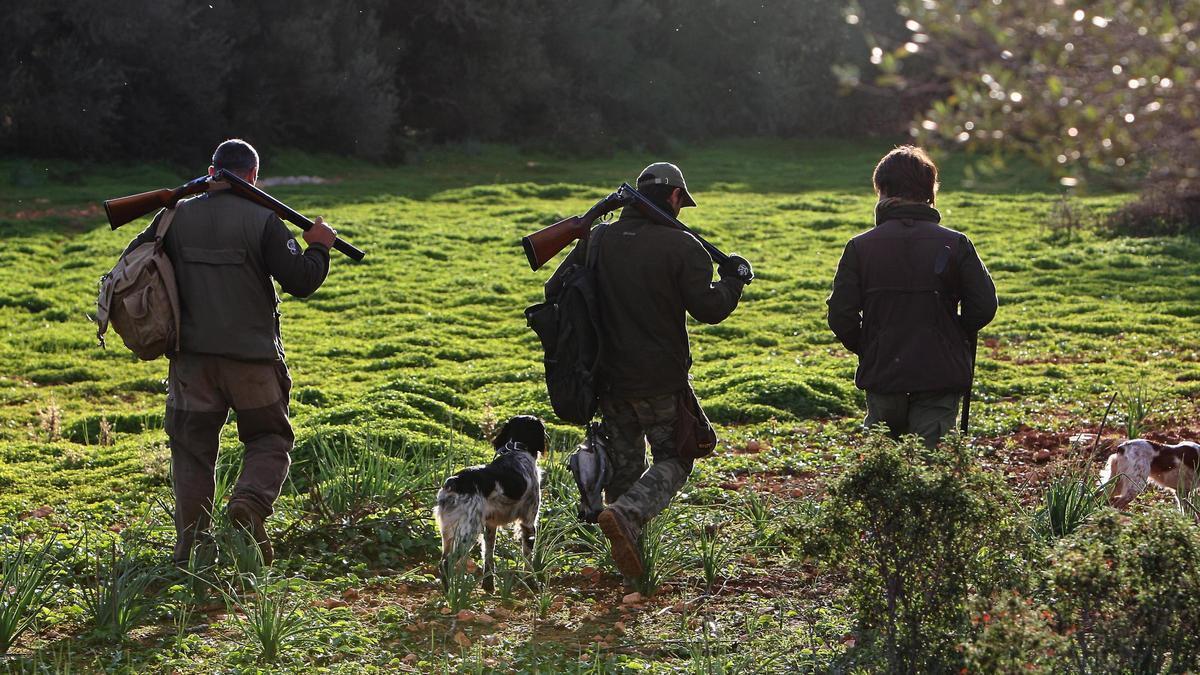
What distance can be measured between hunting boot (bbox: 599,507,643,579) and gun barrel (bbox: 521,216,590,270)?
1408 millimetres

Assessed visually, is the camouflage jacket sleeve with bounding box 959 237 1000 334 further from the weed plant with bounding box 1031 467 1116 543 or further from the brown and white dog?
the brown and white dog

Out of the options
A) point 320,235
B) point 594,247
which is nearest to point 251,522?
point 320,235

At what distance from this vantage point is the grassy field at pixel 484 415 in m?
6.02

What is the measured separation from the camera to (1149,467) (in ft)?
25.6

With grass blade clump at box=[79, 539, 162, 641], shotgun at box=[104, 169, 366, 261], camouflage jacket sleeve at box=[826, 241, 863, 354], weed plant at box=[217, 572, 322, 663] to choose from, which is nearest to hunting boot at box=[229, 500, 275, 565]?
grass blade clump at box=[79, 539, 162, 641]

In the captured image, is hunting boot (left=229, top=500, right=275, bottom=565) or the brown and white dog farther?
the brown and white dog

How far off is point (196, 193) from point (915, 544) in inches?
168

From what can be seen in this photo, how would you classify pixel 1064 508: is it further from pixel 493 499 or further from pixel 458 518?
pixel 458 518

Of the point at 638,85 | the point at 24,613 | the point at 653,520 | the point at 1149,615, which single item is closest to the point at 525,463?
the point at 653,520

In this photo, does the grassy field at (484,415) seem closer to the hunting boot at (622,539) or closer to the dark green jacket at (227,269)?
the hunting boot at (622,539)

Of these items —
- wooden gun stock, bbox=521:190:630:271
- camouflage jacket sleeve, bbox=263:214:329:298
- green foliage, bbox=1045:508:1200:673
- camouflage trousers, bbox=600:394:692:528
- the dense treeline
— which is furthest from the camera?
the dense treeline

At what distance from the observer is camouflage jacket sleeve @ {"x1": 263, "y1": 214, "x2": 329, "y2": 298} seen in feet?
22.5

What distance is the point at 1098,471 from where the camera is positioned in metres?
8.77

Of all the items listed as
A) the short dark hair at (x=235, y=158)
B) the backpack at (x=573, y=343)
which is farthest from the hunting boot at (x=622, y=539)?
the short dark hair at (x=235, y=158)
